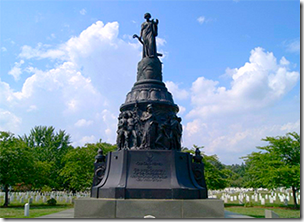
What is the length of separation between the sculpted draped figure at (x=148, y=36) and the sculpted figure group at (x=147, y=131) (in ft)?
10.3

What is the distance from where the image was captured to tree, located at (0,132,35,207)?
86.4 ft

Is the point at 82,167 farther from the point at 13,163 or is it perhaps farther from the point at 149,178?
the point at 149,178

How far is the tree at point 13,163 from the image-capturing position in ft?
86.4

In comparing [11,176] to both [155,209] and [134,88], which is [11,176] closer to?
[134,88]

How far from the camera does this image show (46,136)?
56.9 m

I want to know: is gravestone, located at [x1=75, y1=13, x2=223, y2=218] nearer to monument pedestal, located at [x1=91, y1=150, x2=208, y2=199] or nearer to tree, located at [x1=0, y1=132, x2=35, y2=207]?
monument pedestal, located at [x1=91, y1=150, x2=208, y2=199]

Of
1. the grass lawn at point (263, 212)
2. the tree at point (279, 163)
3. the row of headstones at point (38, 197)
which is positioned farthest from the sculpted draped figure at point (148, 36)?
the row of headstones at point (38, 197)

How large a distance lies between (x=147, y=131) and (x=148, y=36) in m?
4.87

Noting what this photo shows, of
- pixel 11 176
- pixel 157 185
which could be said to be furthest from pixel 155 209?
pixel 11 176

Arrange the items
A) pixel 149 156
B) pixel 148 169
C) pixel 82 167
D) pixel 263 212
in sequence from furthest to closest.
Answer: pixel 82 167
pixel 263 212
pixel 149 156
pixel 148 169

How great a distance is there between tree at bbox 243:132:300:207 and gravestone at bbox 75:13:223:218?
14.1m

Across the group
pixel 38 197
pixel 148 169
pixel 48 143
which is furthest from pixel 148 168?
pixel 48 143

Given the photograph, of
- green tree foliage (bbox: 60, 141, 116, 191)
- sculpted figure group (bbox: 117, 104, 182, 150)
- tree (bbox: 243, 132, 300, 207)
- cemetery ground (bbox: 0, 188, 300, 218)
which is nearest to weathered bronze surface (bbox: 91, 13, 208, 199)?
sculpted figure group (bbox: 117, 104, 182, 150)

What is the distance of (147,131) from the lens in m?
11.7
